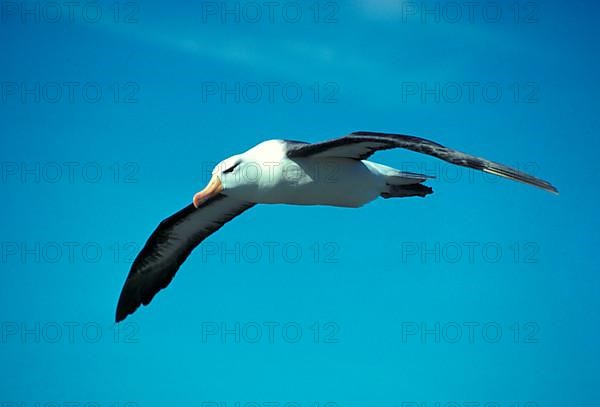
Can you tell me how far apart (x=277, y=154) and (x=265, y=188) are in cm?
50

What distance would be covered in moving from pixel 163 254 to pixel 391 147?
6.31 meters

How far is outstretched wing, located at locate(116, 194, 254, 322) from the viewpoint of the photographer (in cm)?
1352

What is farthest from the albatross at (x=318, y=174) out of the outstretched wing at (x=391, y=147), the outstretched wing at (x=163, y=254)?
the outstretched wing at (x=163, y=254)

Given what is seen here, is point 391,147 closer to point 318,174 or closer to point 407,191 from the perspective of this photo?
point 318,174

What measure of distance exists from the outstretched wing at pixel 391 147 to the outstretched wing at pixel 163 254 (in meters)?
3.92

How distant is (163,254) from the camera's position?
45.9 ft

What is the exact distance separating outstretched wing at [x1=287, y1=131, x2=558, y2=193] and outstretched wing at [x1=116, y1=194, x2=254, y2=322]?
12.9 feet

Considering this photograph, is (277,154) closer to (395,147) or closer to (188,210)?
(395,147)

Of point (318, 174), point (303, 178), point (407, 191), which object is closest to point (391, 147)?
point (318, 174)

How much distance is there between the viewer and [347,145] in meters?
9.36

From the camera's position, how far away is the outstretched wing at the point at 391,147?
7.99 metres

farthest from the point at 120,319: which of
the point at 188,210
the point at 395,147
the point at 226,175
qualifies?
the point at 395,147

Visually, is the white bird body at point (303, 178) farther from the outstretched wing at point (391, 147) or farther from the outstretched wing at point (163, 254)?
the outstretched wing at point (163, 254)

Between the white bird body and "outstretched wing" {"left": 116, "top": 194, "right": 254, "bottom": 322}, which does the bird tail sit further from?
"outstretched wing" {"left": 116, "top": 194, "right": 254, "bottom": 322}
